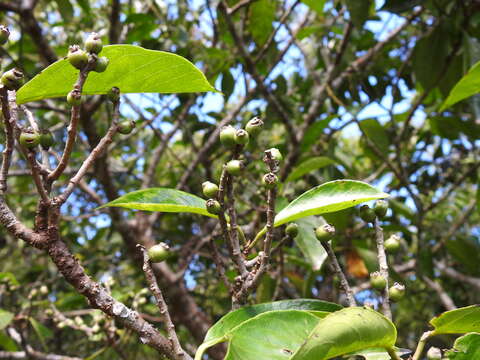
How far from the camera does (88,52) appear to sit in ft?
2.71

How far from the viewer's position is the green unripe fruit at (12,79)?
2.63 ft

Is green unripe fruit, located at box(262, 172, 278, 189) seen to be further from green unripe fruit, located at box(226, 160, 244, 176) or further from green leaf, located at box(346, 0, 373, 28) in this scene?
green leaf, located at box(346, 0, 373, 28)

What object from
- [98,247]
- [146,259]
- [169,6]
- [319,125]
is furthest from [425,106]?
[146,259]

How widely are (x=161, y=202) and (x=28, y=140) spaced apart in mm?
256

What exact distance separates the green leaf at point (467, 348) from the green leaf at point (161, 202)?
0.46m

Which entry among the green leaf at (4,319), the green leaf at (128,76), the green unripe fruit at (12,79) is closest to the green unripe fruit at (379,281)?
the green leaf at (128,76)

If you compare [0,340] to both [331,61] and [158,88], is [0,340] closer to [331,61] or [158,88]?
[158,88]

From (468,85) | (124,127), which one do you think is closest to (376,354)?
(124,127)

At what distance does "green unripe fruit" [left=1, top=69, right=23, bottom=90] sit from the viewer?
0.80 m

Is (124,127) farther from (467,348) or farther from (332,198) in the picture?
(467,348)

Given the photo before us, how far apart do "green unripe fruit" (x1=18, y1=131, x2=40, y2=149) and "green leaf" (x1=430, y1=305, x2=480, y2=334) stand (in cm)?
71

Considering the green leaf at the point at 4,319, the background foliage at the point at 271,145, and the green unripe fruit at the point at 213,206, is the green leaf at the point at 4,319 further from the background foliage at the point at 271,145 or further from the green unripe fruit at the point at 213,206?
the green unripe fruit at the point at 213,206

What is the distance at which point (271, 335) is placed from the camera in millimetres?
765

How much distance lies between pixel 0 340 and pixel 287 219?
1.56m
